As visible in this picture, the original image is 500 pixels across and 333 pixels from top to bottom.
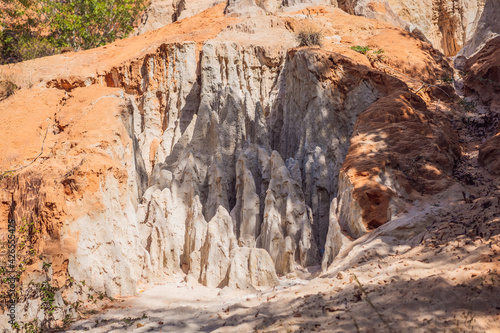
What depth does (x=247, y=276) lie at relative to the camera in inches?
390

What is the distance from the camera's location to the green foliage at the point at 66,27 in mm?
25125

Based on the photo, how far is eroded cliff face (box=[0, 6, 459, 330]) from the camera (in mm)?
8984

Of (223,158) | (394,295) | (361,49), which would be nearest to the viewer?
(394,295)

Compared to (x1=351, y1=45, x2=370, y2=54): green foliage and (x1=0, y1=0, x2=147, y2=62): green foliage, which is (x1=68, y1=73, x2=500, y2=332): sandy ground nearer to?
(x1=351, y1=45, x2=370, y2=54): green foliage

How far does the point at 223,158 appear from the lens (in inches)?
555

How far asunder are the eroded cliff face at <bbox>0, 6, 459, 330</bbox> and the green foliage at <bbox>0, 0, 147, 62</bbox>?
8.90 meters

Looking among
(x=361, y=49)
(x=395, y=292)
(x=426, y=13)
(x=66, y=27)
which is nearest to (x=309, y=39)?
(x=361, y=49)

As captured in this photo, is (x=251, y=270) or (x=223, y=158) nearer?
(x=251, y=270)

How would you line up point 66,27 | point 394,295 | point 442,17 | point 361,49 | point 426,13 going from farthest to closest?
point 426,13 < point 442,17 < point 66,27 < point 361,49 < point 394,295

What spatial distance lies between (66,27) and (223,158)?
16917mm

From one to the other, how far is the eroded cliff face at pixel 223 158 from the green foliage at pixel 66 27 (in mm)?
8895

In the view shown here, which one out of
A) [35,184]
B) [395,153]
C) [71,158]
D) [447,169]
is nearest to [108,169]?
[71,158]

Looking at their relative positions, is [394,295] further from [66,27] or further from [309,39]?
[66,27]

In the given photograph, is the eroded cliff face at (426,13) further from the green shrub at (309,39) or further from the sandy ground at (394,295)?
the sandy ground at (394,295)
